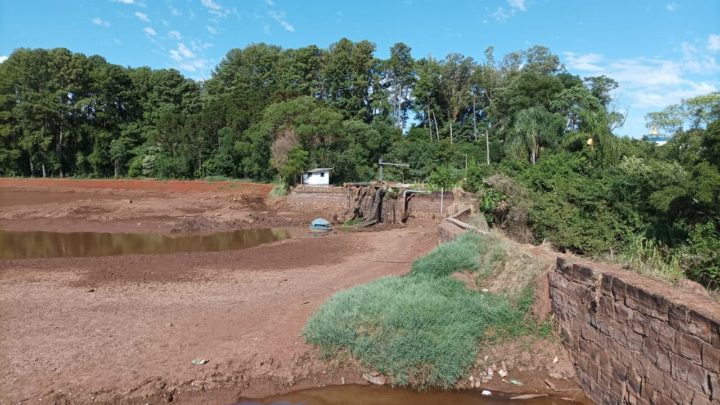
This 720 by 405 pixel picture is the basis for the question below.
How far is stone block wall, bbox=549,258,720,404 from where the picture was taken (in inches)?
183

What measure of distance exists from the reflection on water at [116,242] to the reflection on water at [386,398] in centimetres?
1332

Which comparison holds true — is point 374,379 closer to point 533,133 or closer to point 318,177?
point 533,133

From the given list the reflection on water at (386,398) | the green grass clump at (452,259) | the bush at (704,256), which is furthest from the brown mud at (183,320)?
the bush at (704,256)

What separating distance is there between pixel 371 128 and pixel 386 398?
3794 cm

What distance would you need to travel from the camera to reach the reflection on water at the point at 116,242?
61.8 feet

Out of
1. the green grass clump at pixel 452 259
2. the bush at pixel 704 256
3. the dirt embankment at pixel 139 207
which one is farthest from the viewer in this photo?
the dirt embankment at pixel 139 207

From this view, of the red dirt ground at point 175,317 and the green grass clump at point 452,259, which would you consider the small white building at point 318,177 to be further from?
the green grass clump at point 452,259

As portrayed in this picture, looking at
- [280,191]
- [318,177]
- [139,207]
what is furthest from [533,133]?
[139,207]

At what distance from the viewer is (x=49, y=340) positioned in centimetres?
843

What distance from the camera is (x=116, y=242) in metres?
21.0

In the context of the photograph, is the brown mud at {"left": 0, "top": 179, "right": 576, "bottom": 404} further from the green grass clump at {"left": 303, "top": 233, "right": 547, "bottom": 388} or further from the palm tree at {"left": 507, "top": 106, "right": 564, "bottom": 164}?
the palm tree at {"left": 507, "top": 106, "right": 564, "bottom": 164}

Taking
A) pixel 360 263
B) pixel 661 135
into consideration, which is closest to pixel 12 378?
pixel 360 263

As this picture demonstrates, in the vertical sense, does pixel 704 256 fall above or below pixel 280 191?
below

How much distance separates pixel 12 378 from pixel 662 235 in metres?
13.0
